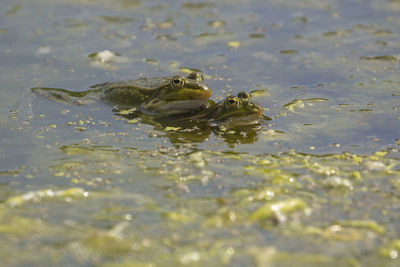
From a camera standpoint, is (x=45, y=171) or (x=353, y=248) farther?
(x=45, y=171)

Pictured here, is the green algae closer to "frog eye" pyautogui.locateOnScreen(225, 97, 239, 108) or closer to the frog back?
"frog eye" pyautogui.locateOnScreen(225, 97, 239, 108)

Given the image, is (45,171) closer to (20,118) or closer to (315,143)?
(20,118)

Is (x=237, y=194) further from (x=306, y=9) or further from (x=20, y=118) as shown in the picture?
A: (x=306, y=9)

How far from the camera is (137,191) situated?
447 cm

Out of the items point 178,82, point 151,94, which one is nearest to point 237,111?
point 178,82

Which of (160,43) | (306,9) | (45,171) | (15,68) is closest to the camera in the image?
(45,171)

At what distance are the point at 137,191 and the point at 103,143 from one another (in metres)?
1.08

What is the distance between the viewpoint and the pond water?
379cm

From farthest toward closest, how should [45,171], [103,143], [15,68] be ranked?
[15,68], [103,143], [45,171]

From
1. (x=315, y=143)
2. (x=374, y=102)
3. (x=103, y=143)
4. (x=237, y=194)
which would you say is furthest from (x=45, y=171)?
(x=374, y=102)

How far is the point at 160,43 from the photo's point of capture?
8.29m

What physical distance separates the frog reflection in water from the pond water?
22cm

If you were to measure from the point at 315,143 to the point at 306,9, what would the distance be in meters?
4.59

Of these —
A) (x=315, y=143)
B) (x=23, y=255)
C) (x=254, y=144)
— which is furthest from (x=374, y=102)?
(x=23, y=255)
